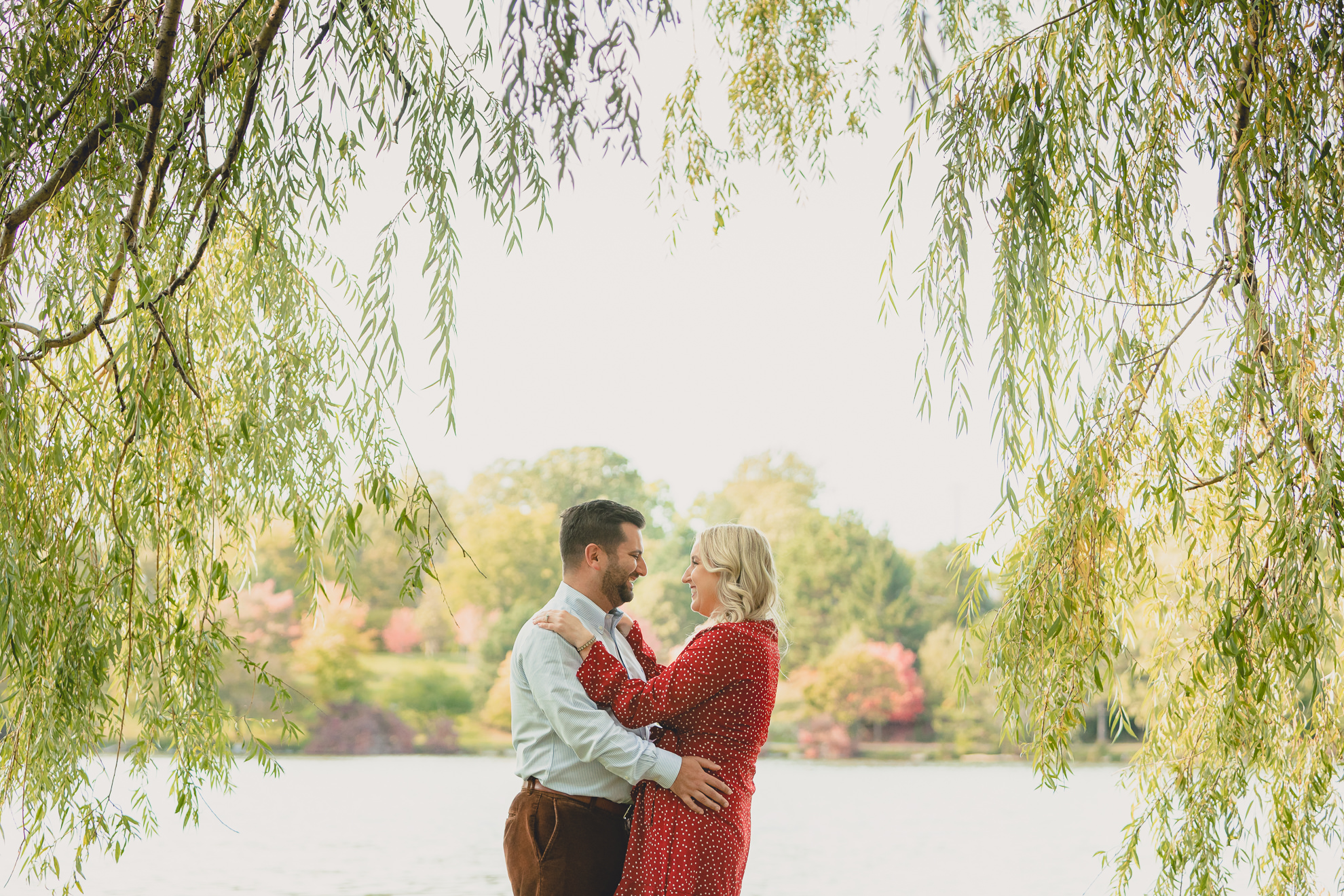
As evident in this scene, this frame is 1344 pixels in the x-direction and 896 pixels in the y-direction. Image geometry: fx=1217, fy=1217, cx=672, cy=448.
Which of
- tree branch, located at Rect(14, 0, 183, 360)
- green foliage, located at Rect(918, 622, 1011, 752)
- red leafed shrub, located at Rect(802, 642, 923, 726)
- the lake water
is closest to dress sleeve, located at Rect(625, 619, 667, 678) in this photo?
tree branch, located at Rect(14, 0, 183, 360)

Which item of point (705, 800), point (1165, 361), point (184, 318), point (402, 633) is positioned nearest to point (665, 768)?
point (705, 800)

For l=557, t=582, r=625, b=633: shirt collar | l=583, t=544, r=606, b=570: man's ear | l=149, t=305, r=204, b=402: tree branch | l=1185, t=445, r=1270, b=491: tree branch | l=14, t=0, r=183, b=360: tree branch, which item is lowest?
l=557, t=582, r=625, b=633: shirt collar

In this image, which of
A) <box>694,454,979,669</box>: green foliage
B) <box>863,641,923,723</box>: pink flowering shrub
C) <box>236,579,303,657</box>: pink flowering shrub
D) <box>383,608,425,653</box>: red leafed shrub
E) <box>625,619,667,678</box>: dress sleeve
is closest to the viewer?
<box>625,619,667,678</box>: dress sleeve

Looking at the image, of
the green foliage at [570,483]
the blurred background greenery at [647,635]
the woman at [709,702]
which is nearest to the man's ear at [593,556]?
the woman at [709,702]

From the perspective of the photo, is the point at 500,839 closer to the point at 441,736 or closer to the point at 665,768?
the point at 441,736

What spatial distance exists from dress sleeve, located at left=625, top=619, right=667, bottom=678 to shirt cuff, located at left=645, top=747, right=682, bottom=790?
318 mm

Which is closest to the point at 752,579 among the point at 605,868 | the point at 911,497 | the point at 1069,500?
the point at 605,868

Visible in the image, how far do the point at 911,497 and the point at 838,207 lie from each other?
7143 mm

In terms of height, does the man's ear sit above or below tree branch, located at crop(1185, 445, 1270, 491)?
below

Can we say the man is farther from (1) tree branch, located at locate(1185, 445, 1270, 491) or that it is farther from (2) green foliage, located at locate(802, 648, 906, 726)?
(2) green foliage, located at locate(802, 648, 906, 726)

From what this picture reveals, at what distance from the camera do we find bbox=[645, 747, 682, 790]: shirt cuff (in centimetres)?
221

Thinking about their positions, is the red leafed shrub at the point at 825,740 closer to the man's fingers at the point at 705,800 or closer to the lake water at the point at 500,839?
the lake water at the point at 500,839

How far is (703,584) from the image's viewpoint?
238 cm

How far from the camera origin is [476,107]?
254cm
